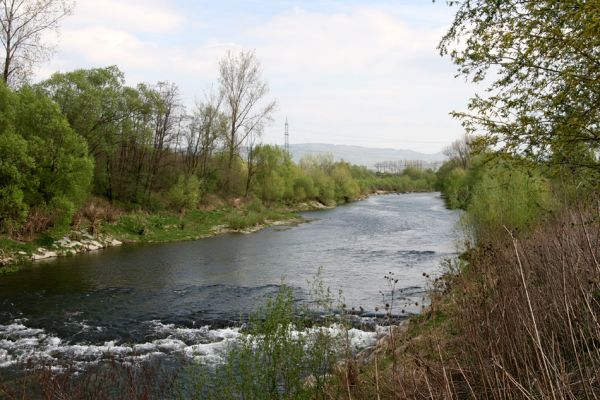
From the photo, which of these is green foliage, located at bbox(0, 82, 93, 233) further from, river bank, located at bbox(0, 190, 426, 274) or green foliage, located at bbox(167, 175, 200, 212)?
green foliage, located at bbox(167, 175, 200, 212)

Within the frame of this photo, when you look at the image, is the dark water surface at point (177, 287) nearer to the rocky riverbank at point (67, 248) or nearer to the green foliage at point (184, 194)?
the rocky riverbank at point (67, 248)

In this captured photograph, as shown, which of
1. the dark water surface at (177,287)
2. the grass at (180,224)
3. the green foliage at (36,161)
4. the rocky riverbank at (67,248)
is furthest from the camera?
the grass at (180,224)

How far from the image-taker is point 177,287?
1689 centimetres

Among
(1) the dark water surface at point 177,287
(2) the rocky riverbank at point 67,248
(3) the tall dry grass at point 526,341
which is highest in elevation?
(3) the tall dry grass at point 526,341

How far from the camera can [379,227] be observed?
35344 mm

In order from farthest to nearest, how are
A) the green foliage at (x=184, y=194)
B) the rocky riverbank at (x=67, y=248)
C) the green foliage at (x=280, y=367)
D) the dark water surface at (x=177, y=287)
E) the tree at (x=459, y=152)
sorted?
the tree at (x=459, y=152) → the green foliage at (x=184, y=194) → the rocky riverbank at (x=67, y=248) → the dark water surface at (x=177, y=287) → the green foliage at (x=280, y=367)

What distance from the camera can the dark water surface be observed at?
35.4ft

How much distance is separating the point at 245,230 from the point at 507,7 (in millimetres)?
30055

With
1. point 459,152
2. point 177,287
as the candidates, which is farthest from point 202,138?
point 459,152

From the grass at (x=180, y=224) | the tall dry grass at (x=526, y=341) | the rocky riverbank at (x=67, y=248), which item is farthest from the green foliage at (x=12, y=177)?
the tall dry grass at (x=526, y=341)

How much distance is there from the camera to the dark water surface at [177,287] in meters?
10.8

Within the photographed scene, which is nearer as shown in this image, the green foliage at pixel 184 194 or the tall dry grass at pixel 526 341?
the tall dry grass at pixel 526 341

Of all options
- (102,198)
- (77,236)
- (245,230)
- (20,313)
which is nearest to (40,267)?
(77,236)

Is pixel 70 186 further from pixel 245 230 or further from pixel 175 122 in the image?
pixel 175 122
